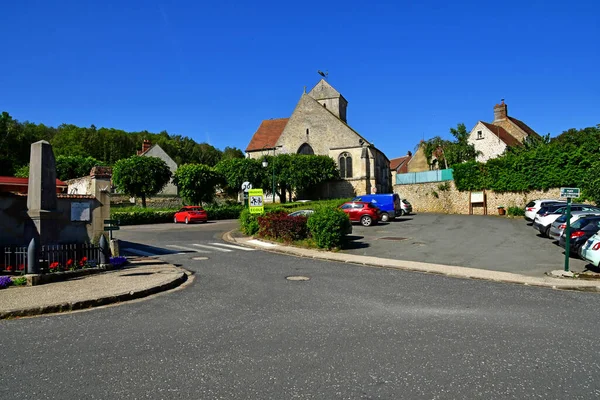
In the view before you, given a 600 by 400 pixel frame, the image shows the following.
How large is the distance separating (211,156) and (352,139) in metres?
51.7

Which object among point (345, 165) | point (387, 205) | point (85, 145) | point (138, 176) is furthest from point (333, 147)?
point (85, 145)

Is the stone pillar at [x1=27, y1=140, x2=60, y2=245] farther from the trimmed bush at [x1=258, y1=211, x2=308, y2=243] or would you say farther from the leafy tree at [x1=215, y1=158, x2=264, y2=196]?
the leafy tree at [x1=215, y1=158, x2=264, y2=196]

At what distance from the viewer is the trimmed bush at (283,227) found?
19.1 m

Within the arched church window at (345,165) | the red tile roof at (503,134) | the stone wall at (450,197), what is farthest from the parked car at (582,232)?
the red tile roof at (503,134)

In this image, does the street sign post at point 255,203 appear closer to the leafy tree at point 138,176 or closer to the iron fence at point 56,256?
the iron fence at point 56,256

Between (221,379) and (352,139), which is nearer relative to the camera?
(221,379)

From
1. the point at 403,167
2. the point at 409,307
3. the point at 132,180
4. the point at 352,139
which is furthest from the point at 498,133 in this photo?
the point at 409,307

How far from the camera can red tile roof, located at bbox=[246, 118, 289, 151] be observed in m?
61.7

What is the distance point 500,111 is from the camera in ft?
208

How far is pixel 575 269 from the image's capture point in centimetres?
1303

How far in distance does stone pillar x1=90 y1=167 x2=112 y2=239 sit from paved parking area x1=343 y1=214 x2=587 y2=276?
29.3 feet

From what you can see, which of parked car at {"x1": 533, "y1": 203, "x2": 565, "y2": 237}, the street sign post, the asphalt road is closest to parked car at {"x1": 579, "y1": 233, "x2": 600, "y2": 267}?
the asphalt road

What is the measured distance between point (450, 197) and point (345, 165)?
1571cm

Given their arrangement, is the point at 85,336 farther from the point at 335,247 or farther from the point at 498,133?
the point at 498,133
